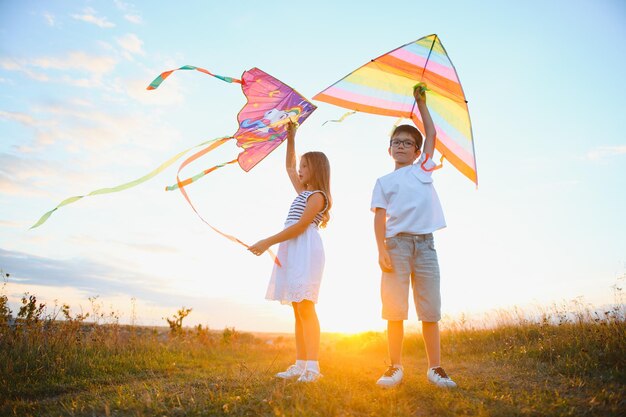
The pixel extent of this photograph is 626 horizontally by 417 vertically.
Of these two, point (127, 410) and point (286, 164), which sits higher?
point (286, 164)

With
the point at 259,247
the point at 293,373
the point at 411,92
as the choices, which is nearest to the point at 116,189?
the point at 259,247

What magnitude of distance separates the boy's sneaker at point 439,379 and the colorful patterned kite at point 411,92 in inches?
83.8

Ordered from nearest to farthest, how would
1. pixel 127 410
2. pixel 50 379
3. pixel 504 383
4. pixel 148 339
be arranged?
pixel 127 410 → pixel 504 383 → pixel 50 379 → pixel 148 339

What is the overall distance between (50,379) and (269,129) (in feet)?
11.7

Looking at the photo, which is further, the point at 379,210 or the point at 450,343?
the point at 450,343

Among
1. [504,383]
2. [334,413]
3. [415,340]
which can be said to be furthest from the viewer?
[415,340]

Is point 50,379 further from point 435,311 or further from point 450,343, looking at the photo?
point 450,343

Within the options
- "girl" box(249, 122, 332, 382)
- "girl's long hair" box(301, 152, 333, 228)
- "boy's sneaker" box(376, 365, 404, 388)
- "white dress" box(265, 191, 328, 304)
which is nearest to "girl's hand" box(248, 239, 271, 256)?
"girl" box(249, 122, 332, 382)

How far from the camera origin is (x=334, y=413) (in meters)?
2.88

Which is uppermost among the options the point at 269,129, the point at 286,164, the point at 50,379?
the point at 269,129

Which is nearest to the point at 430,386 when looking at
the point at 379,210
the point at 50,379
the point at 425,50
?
the point at 379,210

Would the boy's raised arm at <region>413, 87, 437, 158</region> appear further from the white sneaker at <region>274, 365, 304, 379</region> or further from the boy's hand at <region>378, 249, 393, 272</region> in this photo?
the white sneaker at <region>274, 365, 304, 379</region>

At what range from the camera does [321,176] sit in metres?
4.35

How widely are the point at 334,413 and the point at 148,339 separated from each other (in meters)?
5.23
